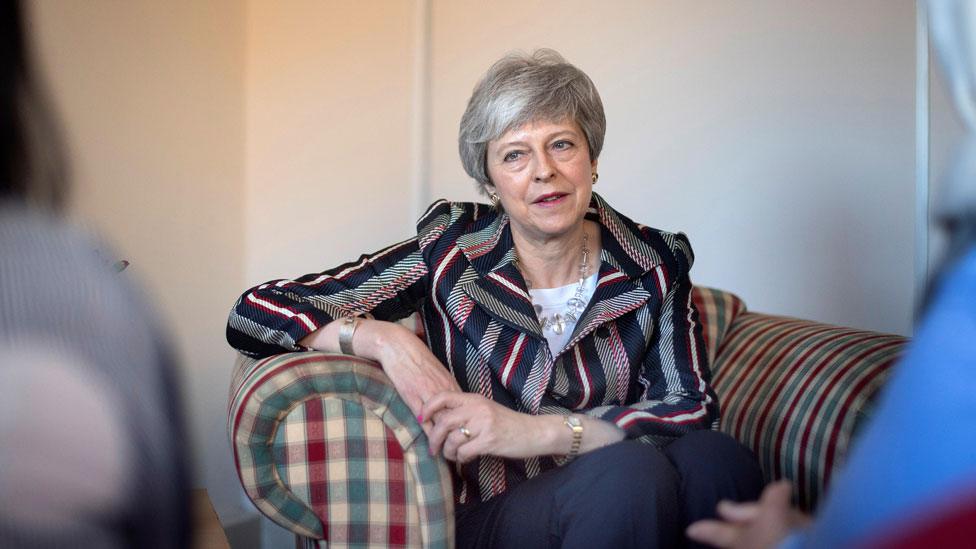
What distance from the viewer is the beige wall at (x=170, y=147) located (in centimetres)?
183

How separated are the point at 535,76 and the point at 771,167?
42.4 inches

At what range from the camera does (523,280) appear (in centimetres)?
176

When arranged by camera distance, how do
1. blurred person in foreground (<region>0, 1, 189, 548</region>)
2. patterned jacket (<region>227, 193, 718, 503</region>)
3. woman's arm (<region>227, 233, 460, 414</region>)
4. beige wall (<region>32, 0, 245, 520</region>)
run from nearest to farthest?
1. blurred person in foreground (<region>0, 1, 189, 548</region>)
2. woman's arm (<region>227, 233, 460, 414</region>)
3. patterned jacket (<region>227, 193, 718, 503</region>)
4. beige wall (<region>32, 0, 245, 520</region>)

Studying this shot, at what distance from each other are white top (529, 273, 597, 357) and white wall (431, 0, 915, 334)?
0.91 m

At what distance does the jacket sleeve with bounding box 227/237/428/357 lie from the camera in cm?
157

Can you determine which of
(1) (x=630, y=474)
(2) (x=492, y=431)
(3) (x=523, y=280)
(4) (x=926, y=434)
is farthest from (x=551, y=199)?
(4) (x=926, y=434)

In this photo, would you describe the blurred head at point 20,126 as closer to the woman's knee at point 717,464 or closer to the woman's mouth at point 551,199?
the woman's knee at point 717,464

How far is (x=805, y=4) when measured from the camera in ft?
7.98

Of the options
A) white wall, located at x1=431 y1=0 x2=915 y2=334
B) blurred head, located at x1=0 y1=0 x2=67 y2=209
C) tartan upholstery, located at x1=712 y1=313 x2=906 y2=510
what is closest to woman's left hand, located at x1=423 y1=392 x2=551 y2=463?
tartan upholstery, located at x1=712 y1=313 x2=906 y2=510

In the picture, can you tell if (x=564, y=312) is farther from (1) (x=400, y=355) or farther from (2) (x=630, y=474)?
(2) (x=630, y=474)

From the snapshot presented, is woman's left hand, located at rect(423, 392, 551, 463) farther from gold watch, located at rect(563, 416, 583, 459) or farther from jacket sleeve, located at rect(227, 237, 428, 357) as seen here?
jacket sleeve, located at rect(227, 237, 428, 357)

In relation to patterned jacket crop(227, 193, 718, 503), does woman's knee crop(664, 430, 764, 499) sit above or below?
below

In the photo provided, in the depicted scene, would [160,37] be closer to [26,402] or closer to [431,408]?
[431,408]

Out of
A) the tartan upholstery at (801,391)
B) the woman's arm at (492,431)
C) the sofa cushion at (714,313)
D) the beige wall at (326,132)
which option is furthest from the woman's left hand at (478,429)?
the beige wall at (326,132)
